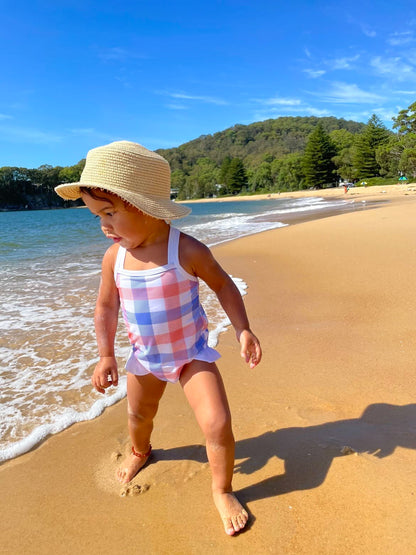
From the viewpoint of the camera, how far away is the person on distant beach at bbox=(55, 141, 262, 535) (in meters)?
1.61

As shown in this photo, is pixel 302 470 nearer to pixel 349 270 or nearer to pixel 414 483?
pixel 414 483

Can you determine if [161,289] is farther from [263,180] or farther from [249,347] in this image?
[263,180]

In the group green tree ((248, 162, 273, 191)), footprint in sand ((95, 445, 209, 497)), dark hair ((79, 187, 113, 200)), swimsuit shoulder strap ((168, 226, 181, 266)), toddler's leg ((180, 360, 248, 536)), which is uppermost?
green tree ((248, 162, 273, 191))

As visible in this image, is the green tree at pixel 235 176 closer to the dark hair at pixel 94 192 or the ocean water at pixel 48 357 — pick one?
the ocean water at pixel 48 357

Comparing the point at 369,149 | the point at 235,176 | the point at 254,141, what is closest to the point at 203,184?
A: the point at 235,176

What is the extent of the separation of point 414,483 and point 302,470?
1.53ft

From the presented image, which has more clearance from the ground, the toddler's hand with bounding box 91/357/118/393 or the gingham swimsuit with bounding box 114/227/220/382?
the gingham swimsuit with bounding box 114/227/220/382

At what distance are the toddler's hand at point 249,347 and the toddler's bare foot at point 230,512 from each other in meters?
0.55

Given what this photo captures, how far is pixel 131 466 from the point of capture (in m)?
1.92

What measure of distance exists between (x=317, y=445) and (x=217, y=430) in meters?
0.71

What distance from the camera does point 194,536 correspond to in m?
1.52

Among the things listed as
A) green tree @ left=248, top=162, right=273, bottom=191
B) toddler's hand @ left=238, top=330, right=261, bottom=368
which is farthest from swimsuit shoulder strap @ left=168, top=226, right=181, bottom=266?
green tree @ left=248, top=162, right=273, bottom=191

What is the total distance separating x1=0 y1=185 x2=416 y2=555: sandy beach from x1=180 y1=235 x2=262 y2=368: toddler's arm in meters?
0.61

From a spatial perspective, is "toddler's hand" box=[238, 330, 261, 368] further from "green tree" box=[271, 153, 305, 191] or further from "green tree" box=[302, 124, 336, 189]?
"green tree" box=[271, 153, 305, 191]
